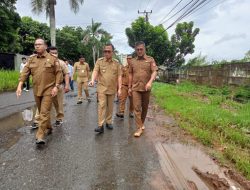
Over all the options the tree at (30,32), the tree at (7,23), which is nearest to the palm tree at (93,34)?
the tree at (30,32)

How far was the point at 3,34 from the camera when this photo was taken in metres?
28.2

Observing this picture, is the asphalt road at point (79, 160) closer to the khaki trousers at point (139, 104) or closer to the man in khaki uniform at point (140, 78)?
the khaki trousers at point (139, 104)

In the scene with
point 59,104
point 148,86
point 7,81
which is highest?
point 148,86

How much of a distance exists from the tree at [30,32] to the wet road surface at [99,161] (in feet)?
116

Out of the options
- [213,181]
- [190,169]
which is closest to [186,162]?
[190,169]

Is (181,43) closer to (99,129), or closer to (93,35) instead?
(93,35)

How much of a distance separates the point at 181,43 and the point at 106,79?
36986mm

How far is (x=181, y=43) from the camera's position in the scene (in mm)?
43375

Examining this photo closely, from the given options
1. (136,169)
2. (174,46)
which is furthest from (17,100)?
(174,46)

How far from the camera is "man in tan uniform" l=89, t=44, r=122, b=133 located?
7.52 meters

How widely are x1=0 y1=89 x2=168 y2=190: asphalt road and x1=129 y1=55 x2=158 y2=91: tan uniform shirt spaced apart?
108cm

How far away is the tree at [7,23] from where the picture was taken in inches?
1086

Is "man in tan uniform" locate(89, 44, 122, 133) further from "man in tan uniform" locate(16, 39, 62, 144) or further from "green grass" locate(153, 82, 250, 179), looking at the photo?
"green grass" locate(153, 82, 250, 179)

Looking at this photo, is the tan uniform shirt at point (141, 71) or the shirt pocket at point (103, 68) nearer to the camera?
the tan uniform shirt at point (141, 71)
